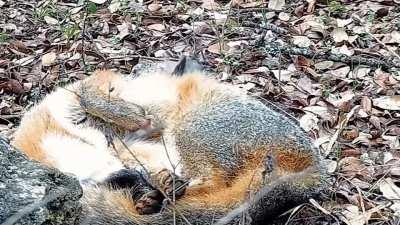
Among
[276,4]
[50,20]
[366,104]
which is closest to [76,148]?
[366,104]

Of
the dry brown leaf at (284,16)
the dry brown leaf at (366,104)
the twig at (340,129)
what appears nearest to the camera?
the twig at (340,129)

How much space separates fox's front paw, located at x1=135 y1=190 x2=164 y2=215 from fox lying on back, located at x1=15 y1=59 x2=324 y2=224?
0.04 metres

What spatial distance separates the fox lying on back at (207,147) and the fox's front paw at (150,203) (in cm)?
4

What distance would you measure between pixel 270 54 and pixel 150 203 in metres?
2.65

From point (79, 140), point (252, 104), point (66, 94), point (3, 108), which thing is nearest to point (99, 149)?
point (79, 140)

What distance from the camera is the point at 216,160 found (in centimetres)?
416

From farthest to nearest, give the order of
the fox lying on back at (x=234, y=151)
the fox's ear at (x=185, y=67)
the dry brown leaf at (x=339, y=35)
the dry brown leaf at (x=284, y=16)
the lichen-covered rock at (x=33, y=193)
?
the dry brown leaf at (x=284, y=16)
the dry brown leaf at (x=339, y=35)
the fox's ear at (x=185, y=67)
the fox lying on back at (x=234, y=151)
the lichen-covered rock at (x=33, y=193)

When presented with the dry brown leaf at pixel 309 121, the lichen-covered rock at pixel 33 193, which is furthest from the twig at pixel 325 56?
the lichen-covered rock at pixel 33 193

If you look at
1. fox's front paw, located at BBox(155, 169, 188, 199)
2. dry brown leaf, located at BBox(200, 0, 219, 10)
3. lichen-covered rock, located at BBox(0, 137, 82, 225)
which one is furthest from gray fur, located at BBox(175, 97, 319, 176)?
dry brown leaf, located at BBox(200, 0, 219, 10)

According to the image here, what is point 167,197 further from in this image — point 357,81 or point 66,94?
point 357,81

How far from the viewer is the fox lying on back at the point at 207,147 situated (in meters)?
3.89

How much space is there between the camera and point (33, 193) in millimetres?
3328

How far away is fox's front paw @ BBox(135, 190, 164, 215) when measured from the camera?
3.83m

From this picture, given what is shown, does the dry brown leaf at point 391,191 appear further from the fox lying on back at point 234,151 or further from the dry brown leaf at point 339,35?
the dry brown leaf at point 339,35
